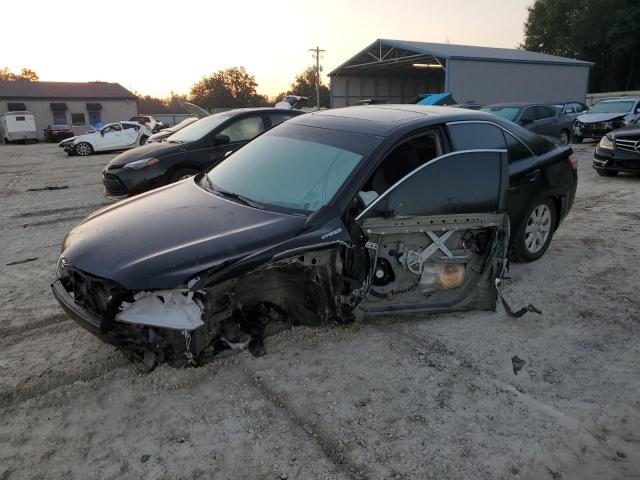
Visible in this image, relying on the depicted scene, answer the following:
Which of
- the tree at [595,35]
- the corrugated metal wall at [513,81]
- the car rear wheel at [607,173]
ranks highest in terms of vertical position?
the tree at [595,35]

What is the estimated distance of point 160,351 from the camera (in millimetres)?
2760

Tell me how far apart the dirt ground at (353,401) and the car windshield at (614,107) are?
1473 centimetres

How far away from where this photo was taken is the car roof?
3.67 m

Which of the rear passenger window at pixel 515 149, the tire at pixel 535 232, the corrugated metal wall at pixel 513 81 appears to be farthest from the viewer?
the corrugated metal wall at pixel 513 81

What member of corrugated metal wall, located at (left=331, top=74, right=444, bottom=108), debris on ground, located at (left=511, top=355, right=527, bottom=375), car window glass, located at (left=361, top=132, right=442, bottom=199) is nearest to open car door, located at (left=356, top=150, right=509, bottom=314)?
car window glass, located at (left=361, top=132, right=442, bottom=199)

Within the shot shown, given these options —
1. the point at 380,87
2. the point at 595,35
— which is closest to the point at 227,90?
the point at 380,87

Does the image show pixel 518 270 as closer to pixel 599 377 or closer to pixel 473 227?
pixel 473 227

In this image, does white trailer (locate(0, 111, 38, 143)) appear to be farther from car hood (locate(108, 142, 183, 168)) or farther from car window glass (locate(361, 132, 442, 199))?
car window glass (locate(361, 132, 442, 199))

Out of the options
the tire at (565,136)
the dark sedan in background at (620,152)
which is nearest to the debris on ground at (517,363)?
the dark sedan in background at (620,152)

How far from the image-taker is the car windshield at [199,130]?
7.95 metres

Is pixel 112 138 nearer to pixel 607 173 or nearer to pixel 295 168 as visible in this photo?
pixel 607 173

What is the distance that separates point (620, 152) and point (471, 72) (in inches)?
754

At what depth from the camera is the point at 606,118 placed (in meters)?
15.6

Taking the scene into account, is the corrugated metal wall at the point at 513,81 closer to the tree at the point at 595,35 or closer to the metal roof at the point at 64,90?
the tree at the point at 595,35
